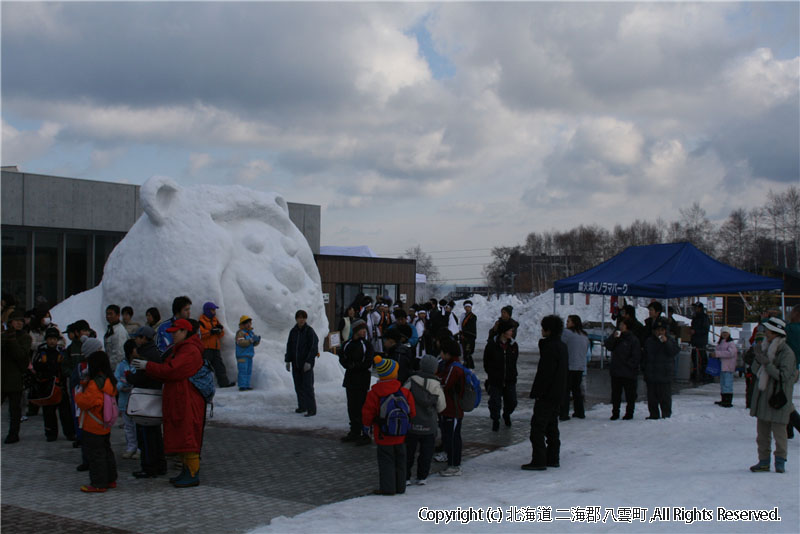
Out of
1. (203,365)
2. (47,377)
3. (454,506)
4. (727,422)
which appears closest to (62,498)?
(203,365)

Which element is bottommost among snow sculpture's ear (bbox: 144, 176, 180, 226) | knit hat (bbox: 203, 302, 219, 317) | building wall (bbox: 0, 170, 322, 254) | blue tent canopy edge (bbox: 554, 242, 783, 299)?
knit hat (bbox: 203, 302, 219, 317)

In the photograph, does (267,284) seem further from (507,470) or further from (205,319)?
(507,470)

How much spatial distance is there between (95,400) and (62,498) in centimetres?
85

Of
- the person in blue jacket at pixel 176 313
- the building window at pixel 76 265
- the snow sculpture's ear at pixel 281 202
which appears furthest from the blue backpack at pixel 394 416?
the building window at pixel 76 265

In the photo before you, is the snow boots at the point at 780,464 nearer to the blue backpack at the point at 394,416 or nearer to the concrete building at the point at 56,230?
the blue backpack at the point at 394,416

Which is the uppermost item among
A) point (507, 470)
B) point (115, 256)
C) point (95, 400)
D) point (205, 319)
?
point (115, 256)

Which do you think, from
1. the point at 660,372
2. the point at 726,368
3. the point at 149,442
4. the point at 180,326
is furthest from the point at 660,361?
the point at 149,442

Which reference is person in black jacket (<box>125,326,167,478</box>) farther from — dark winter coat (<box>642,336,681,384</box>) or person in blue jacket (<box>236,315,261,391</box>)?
dark winter coat (<box>642,336,681,384</box>)

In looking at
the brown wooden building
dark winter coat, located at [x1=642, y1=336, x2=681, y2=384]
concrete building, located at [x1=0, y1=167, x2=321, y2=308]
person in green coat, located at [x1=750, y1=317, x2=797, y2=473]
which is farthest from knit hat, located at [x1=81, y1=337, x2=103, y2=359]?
the brown wooden building

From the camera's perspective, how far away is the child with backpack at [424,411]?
6484 mm

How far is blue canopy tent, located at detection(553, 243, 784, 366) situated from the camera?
46.3 ft

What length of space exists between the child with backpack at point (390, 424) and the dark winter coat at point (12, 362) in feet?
15.7

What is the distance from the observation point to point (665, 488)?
628 centimetres

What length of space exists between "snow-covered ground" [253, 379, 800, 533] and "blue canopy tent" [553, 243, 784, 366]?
17.6 feet
